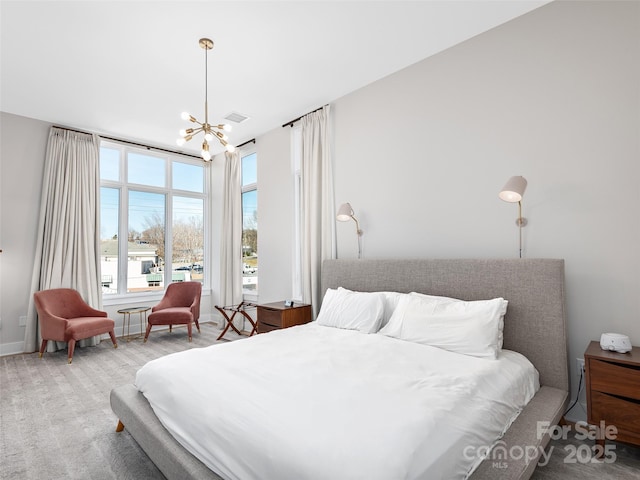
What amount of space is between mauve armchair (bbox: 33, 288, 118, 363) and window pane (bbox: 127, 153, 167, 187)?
2070 mm

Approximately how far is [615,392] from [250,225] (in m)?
4.91

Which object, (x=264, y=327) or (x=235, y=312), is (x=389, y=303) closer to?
(x=264, y=327)

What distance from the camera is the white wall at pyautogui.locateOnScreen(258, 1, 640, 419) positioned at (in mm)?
2297

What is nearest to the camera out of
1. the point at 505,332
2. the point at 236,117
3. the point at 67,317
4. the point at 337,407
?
the point at 337,407

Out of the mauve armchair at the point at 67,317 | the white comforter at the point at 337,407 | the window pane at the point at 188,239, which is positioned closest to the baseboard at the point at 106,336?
the mauve armchair at the point at 67,317

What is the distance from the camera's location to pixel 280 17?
2.75 meters

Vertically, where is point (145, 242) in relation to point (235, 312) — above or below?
above

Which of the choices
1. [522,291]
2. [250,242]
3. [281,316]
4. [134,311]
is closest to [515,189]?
[522,291]

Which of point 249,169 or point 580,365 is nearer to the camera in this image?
point 580,365

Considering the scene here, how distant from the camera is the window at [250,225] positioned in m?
5.63

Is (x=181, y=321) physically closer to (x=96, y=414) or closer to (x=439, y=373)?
(x=96, y=414)

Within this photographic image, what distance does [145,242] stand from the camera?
5684 millimetres

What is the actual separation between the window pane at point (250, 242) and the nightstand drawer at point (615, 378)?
4479mm

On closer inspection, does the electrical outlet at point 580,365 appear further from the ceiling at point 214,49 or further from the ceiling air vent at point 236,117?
the ceiling air vent at point 236,117
